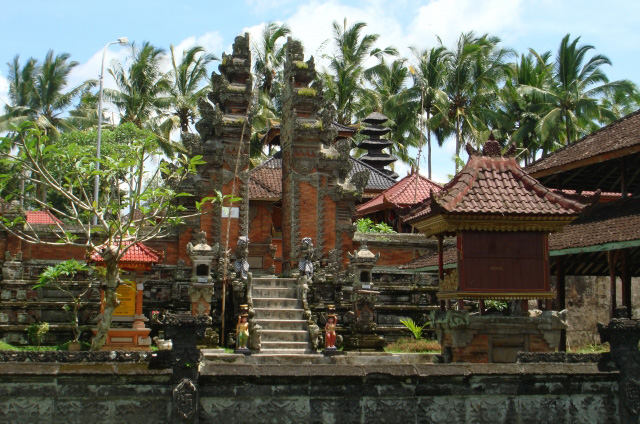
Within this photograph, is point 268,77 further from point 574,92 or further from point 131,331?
point 131,331

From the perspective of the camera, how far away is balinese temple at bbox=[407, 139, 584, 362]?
12.7 m

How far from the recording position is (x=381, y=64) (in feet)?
159

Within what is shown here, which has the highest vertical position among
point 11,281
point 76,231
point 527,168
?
point 527,168

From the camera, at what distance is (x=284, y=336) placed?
1708 centimetres

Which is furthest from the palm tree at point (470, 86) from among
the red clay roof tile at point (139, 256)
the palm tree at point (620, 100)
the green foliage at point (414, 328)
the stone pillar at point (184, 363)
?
the stone pillar at point (184, 363)

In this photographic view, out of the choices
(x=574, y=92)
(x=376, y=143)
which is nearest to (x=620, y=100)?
(x=574, y=92)

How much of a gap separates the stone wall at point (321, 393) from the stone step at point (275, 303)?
393 inches

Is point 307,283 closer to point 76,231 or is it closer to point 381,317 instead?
point 381,317

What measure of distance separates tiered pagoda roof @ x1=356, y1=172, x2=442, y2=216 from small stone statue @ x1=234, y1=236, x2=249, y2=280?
36.7 feet

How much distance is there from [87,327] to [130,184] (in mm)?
6225

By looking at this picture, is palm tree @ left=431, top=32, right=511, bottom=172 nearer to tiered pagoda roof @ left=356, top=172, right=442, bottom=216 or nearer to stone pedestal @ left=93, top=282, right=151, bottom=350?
tiered pagoda roof @ left=356, top=172, right=442, bottom=216

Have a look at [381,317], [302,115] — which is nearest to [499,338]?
[381,317]

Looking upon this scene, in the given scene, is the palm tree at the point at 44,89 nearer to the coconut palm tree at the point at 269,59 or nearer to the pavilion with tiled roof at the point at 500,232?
the coconut palm tree at the point at 269,59

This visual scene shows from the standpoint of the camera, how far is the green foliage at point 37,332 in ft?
58.4
